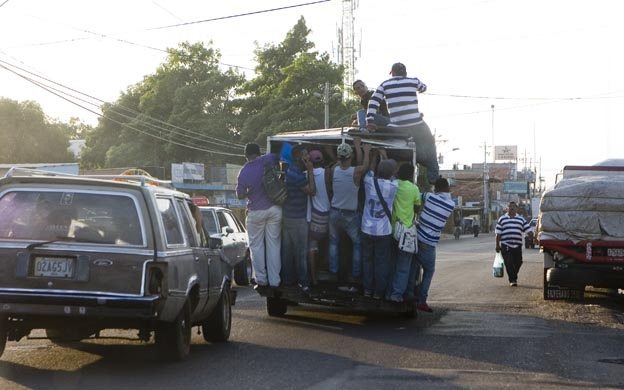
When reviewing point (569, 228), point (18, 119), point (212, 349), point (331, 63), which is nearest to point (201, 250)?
point (212, 349)

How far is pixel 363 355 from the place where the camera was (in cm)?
876

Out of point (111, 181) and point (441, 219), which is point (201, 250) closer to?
point (111, 181)

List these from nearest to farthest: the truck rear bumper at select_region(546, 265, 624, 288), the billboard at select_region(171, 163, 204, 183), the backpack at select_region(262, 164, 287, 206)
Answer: the backpack at select_region(262, 164, 287, 206) → the truck rear bumper at select_region(546, 265, 624, 288) → the billboard at select_region(171, 163, 204, 183)

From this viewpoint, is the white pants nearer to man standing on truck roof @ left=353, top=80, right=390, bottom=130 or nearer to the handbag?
the handbag

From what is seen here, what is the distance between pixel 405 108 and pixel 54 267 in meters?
6.22

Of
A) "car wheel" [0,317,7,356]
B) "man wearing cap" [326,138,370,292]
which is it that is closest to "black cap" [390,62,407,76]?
"man wearing cap" [326,138,370,292]

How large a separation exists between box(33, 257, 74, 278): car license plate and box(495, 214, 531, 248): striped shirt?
13.5m

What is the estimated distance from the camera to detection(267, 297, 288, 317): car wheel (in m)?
12.1

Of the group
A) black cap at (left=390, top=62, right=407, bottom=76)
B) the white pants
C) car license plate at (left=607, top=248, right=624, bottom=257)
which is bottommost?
car license plate at (left=607, top=248, right=624, bottom=257)

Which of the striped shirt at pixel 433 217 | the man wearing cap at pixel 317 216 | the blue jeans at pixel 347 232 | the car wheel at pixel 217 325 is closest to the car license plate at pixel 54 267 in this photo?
the car wheel at pixel 217 325

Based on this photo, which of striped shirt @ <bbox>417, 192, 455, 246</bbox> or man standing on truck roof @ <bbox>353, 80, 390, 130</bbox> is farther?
man standing on truck roof @ <bbox>353, 80, 390, 130</bbox>

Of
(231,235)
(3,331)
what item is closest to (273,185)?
(3,331)

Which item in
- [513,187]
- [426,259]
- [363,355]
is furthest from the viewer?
[513,187]

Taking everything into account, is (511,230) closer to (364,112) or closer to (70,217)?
(364,112)
